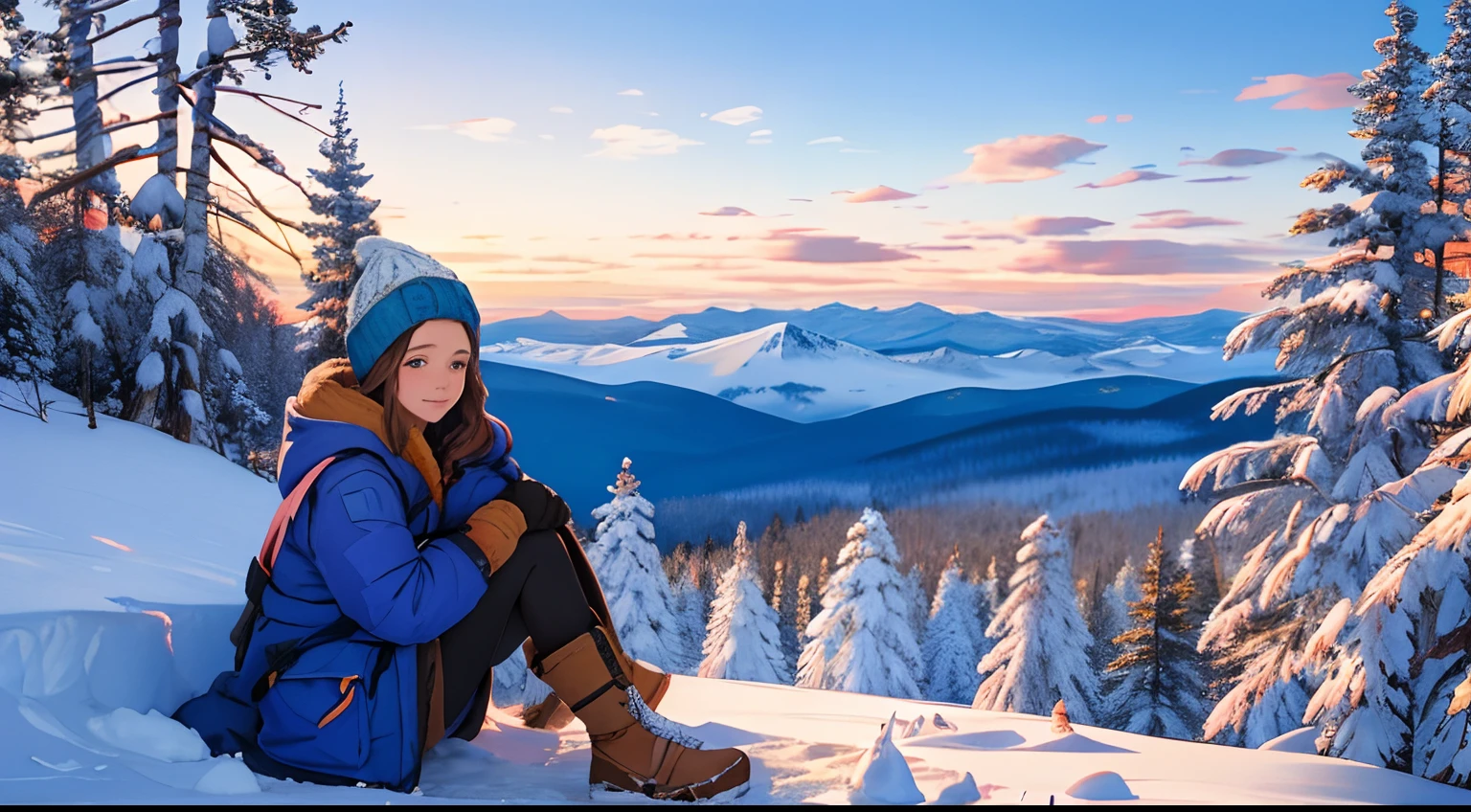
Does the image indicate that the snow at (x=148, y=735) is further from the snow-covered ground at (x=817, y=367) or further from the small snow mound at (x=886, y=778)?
the snow-covered ground at (x=817, y=367)

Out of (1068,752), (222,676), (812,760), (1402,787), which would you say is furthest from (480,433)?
(1402,787)

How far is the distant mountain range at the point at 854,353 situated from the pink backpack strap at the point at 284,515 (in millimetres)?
7747

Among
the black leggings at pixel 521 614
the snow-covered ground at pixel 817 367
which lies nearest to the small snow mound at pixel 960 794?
the black leggings at pixel 521 614

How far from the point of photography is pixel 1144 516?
13.2 meters

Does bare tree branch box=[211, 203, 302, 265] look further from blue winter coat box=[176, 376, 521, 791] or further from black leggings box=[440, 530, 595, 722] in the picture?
black leggings box=[440, 530, 595, 722]

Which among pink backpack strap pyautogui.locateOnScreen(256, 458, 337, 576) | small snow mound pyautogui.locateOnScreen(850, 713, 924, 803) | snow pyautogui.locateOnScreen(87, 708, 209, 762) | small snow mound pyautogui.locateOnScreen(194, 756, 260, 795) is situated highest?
pink backpack strap pyautogui.locateOnScreen(256, 458, 337, 576)

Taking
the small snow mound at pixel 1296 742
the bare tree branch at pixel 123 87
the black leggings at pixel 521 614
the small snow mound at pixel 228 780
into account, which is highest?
the bare tree branch at pixel 123 87

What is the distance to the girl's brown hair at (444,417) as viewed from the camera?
2449mm

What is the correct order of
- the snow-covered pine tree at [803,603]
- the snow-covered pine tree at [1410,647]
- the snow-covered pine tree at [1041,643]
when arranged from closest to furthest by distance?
the snow-covered pine tree at [1410,647] → the snow-covered pine tree at [1041,643] → the snow-covered pine tree at [803,603]

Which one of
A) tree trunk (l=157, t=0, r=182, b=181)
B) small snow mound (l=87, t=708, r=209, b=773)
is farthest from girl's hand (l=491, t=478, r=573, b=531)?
tree trunk (l=157, t=0, r=182, b=181)

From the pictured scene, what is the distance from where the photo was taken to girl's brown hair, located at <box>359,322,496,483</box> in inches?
96.4

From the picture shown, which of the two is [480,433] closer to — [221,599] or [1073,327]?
[221,599]

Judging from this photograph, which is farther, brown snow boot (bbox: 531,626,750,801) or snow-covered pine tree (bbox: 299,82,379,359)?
snow-covered pine tree (bbox: 299,82,379,359)

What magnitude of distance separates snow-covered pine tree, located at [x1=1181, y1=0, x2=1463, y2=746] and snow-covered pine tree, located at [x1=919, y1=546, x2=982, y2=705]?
6007 mm
